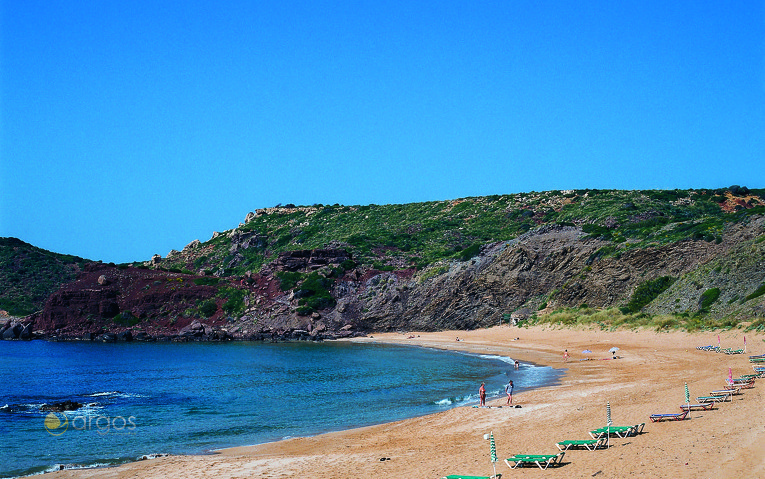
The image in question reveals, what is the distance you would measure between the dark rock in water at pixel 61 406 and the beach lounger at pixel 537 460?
2500 cm

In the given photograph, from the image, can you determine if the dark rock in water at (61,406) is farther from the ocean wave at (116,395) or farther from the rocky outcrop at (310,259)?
the rocky outcrop at (310,259)

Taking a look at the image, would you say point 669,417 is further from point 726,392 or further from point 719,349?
point 719,349

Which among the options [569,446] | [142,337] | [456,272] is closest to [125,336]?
[142,337]

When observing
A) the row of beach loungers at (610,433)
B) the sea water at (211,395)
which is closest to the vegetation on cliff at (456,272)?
the sea water at (211,395)

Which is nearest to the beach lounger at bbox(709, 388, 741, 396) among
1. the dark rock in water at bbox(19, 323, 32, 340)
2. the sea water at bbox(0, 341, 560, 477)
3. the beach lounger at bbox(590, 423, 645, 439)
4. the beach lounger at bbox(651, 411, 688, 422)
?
the beach lounger at bbox(651, 411, 688, 422)

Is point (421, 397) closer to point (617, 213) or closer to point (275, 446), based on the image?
point (275, 446)

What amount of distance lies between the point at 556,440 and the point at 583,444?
1800 mm

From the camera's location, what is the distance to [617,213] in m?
96.9

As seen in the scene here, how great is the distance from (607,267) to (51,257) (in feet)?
344

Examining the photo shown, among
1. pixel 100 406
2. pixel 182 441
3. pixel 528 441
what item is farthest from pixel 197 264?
pixel 528 441

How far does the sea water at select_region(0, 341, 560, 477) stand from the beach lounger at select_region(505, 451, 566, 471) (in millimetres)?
10882

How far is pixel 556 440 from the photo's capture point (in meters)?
18.6

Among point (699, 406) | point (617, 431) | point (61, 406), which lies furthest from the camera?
point (61, 406)

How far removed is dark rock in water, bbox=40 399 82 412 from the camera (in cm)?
3092
